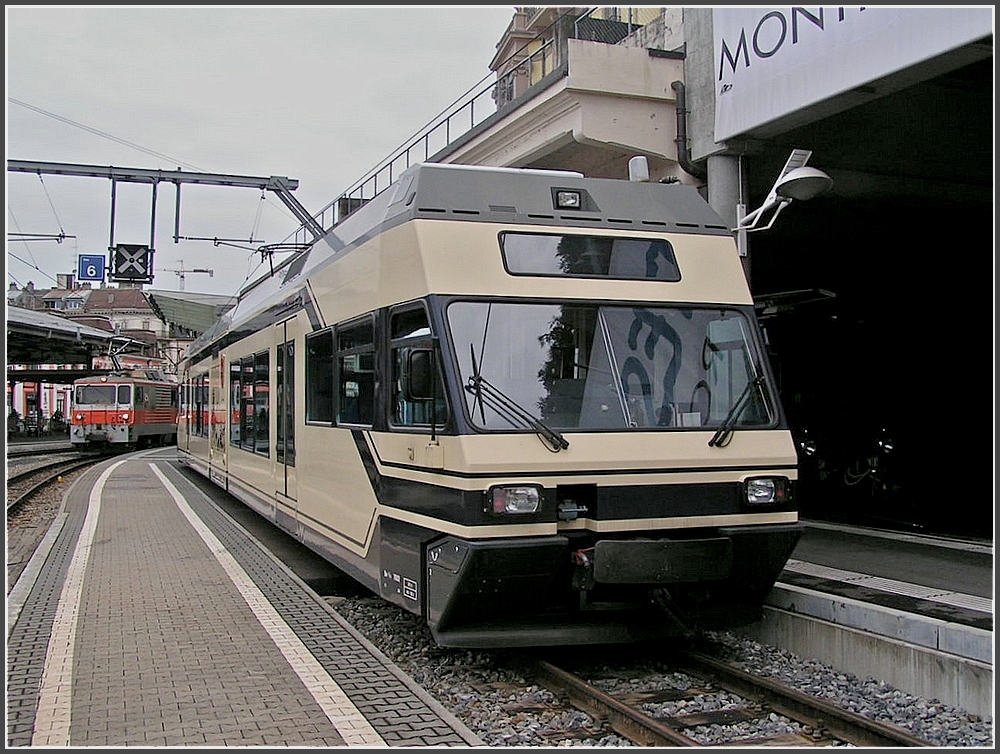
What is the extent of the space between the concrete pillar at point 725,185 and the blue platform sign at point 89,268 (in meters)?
23.8

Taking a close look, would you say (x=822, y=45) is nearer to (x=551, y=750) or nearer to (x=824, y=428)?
(x=551, y=750)

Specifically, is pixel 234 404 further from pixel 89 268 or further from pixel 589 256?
pixel 89 268

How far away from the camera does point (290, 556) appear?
1202 centimetres

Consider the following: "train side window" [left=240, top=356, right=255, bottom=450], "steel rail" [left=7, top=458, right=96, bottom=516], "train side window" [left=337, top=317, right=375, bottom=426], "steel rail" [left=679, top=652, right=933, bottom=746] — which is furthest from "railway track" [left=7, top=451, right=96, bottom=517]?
"steel rail" [left=679, top=652, right=933, bottom=746]

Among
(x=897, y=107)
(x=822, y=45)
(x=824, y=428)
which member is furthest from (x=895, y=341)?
(x=822, y=45)

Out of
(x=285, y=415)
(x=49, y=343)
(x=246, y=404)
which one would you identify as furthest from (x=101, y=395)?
(x=285, y=415)

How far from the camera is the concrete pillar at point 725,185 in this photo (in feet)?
38.7

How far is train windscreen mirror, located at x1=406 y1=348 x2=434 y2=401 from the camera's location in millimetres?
6469

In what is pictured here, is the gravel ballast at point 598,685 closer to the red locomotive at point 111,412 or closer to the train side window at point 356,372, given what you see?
the train side window at point 356,372

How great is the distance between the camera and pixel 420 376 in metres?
6.48

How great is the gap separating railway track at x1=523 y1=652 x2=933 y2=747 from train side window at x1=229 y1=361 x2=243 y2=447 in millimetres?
9003

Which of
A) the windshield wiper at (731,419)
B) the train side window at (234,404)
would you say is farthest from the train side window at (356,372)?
the train side window at (234,404)

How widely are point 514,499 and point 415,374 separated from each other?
103 centimetres

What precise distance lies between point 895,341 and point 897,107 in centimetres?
1149
